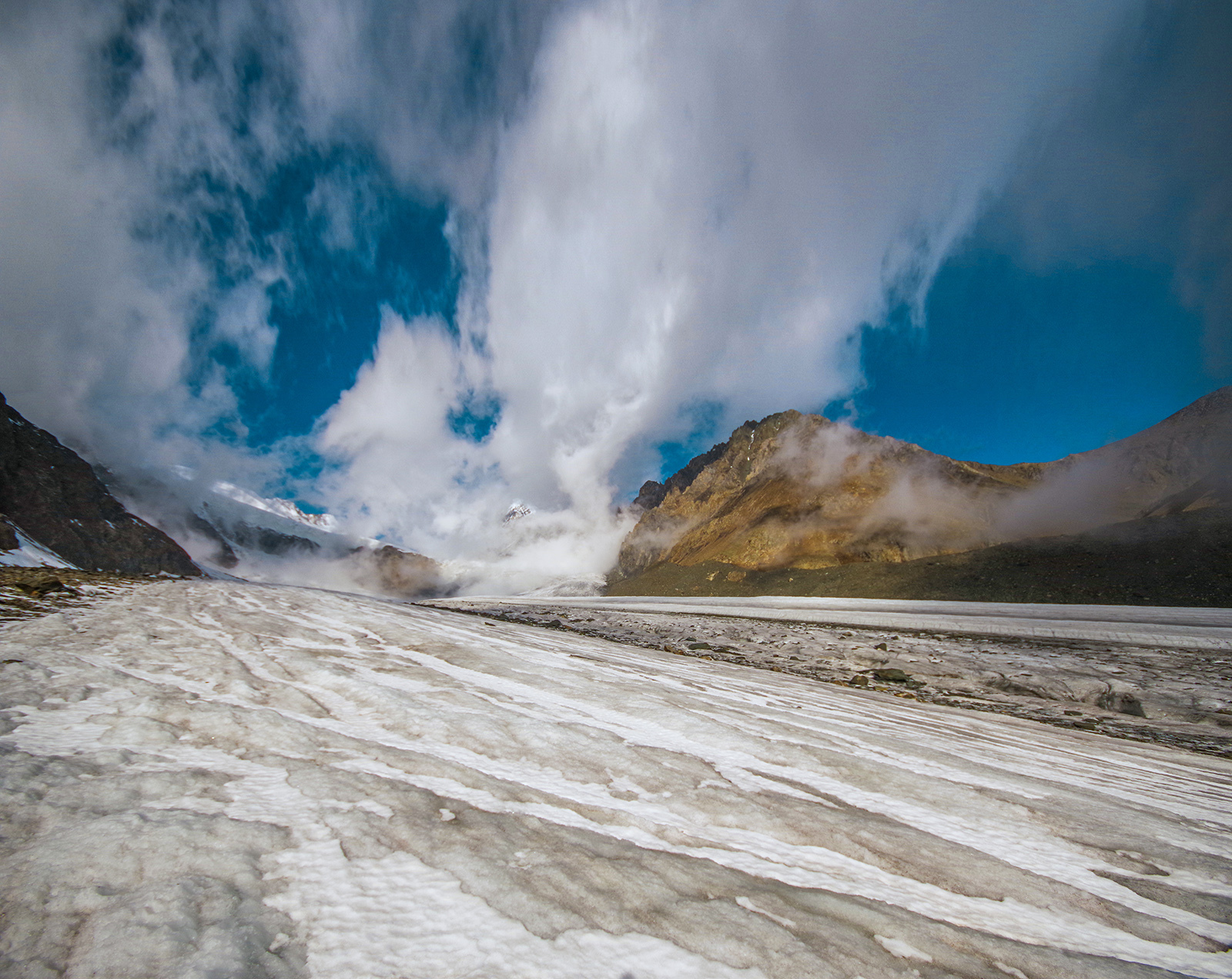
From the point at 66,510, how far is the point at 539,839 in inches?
5260

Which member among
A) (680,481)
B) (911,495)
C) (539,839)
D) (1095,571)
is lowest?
(539,839)

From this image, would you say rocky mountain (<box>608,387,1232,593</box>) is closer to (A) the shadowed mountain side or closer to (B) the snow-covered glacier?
(A) the shadowed mountain side

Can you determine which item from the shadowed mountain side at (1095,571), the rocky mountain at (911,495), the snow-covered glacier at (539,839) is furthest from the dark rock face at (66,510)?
the shadowed mountain side at (1095,571)

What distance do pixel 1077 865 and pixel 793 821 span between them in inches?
65.2

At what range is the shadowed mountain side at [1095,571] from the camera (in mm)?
29109

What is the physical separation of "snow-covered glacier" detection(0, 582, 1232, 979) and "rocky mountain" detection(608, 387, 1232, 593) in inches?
2232

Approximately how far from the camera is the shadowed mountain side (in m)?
29.1

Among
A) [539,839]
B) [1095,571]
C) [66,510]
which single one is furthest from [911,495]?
[66,510]

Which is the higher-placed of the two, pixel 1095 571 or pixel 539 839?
pixel 1095 571

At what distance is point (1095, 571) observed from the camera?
33531 mm

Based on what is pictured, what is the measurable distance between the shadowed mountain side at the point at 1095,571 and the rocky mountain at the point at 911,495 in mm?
10246

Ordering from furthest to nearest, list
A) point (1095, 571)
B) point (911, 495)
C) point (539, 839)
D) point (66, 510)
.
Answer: point (66, 510) < point (911, 495) < point (1095, 571) < point (539, 839)

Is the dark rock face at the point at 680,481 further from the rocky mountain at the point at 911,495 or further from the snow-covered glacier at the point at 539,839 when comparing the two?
the snow-covered glacier at the point at 539,839

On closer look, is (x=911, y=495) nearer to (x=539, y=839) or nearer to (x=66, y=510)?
(x=539, y=839)
